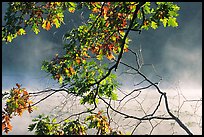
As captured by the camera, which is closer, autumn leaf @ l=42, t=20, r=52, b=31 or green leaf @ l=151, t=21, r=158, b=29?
green leaf @ l=151, t=21, r=158, b=29

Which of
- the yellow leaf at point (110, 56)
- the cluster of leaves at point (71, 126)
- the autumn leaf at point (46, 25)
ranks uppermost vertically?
the autumn leaf at point (46, 25)

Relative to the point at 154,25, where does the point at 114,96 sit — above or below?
below

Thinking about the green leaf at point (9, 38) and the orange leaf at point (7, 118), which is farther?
the green leaf at point (9, 38)

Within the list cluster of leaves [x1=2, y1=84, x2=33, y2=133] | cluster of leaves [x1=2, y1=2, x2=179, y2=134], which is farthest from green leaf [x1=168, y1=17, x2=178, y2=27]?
cluster of leaves [x1=2, y1=84, x2=33, y2=133]

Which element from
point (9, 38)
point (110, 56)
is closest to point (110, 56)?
point (110, 56)

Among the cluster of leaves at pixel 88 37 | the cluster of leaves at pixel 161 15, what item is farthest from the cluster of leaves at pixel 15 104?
the cluster of leaves at pixel 161 15

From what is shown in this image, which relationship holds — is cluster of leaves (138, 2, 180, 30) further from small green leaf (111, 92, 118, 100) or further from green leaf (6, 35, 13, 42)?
green leaf (6, 35, 13, 42)

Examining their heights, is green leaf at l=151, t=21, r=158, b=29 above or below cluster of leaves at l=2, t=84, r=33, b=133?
above

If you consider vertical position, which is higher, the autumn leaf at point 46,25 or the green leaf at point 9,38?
the autumn leaf at point 46,25

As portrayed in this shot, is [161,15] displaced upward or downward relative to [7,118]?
upward

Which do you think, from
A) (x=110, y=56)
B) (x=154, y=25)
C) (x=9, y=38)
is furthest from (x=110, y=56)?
(x=9, y=38)

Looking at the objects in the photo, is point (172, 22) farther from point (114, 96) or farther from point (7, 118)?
point (7, 118)

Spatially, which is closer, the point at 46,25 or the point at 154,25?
the point at 154,25

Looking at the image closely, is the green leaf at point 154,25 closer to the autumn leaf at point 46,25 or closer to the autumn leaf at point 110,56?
the autumn leaf at point 110,56
